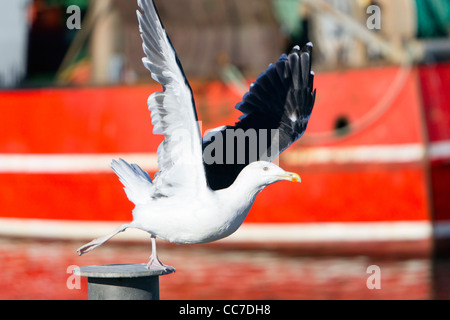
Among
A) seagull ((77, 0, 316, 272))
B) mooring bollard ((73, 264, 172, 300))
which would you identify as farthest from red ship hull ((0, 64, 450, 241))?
mooring bollard ((73, 264, 172, 300))

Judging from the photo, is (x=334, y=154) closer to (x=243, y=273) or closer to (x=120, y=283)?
(x=243, y=273)

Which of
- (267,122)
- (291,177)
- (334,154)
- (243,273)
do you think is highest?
(334,154)

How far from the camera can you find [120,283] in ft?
19.8

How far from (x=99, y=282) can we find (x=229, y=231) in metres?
1.04

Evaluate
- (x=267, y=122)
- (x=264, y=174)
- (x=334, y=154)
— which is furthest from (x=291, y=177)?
(x=334, y=154)

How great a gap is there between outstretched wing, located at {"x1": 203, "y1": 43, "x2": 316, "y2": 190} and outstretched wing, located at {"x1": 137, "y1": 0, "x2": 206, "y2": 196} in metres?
0.59

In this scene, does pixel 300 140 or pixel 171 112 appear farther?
pixel 300 140

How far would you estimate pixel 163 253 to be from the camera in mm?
17844

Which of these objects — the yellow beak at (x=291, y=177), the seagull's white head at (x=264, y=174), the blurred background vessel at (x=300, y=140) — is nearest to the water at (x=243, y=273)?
the blurred background vessel at (x=300, y=140)

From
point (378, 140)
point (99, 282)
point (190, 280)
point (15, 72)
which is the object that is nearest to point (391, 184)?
point (378, 140)

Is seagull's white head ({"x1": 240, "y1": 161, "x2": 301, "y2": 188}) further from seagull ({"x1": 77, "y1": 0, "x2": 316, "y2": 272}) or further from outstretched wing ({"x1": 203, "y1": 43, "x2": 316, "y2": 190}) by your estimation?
outstretched wing ({"x1": 203, "y1": 43, "x2": 316, "y2": 190})

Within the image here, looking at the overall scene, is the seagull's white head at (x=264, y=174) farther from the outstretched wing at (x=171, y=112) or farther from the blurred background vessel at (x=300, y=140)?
the blurred background vessel at (x=300, y=140)

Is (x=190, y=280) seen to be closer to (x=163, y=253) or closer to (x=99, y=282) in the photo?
(x=163, y=253)

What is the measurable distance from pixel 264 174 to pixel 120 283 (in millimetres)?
1358
